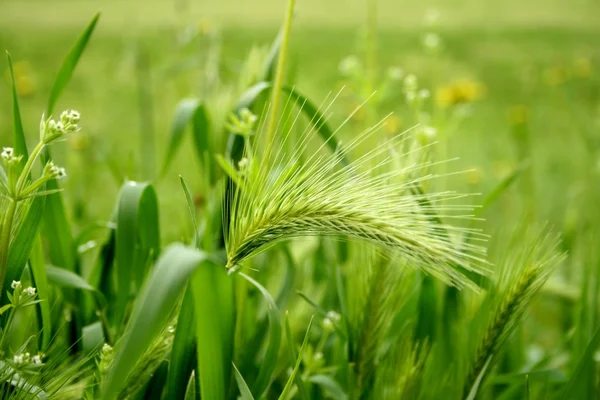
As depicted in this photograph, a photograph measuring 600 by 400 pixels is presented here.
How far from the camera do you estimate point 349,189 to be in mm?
474

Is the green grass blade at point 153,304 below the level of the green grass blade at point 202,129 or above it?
below

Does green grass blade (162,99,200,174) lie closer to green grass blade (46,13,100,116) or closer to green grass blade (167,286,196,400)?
green grass blade (46,13,100,116)

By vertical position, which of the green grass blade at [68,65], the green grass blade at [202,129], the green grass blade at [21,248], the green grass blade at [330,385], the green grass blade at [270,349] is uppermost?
the green grass blade at [68,65]

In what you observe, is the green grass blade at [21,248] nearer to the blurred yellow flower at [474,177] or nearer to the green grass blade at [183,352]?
the green grass blade at [183,352]

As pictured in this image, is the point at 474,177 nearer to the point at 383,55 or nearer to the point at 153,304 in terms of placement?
the point at 383,55

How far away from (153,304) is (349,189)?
0.20m

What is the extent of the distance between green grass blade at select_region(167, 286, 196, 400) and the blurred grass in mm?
1457

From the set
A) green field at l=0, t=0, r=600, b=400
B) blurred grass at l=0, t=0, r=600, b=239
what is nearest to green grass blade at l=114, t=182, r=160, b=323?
green field at l=0, t=0, r=600, b=400

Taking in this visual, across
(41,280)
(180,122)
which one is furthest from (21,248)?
(180,122)

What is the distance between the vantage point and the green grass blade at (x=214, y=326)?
0.39 meters

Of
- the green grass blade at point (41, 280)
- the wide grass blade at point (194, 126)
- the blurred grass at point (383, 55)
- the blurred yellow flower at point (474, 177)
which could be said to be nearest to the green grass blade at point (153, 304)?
the green grass blade at point (41, 280)

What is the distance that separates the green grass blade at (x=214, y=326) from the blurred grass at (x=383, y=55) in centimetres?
154

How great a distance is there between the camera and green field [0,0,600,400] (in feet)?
1.90

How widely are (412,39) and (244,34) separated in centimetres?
78
